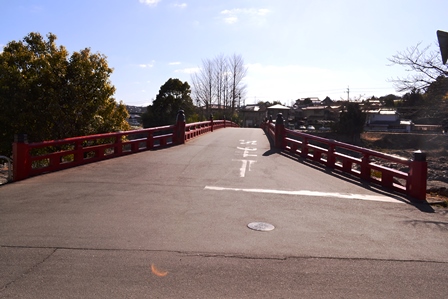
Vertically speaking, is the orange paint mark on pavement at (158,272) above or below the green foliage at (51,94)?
below

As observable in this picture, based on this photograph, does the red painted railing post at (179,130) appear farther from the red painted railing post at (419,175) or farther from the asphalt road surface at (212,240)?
the red painted railing post at (419,175)

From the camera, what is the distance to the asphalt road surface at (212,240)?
14.9 ft

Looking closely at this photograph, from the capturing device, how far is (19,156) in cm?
1002

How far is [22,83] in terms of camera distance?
16562 mm

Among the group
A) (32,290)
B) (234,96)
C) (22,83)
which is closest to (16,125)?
(22,83)

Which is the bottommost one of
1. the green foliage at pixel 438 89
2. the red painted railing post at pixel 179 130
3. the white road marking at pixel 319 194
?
the white road marking at pixel 319 194

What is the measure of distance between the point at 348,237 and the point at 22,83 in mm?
14729

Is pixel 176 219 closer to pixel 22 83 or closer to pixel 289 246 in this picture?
pixel 289 246

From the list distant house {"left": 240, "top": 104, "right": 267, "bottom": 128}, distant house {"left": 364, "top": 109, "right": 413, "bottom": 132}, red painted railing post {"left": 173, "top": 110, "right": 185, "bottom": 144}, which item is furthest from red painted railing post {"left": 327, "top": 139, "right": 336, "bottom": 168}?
distant house {"left": 240, "top": 104, "right": 267, "bottom": 128}

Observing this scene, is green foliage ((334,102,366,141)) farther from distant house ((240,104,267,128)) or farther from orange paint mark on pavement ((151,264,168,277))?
orange paint mark on pavement ((151,264,168,277))

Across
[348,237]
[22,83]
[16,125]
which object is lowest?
[348,237]

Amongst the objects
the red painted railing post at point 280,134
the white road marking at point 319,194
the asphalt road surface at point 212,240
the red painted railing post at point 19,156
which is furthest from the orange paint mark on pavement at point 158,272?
the red painted railing post at point 280,134

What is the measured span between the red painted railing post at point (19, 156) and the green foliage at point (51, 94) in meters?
6.86

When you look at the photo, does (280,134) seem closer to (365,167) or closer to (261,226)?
(365,167)
